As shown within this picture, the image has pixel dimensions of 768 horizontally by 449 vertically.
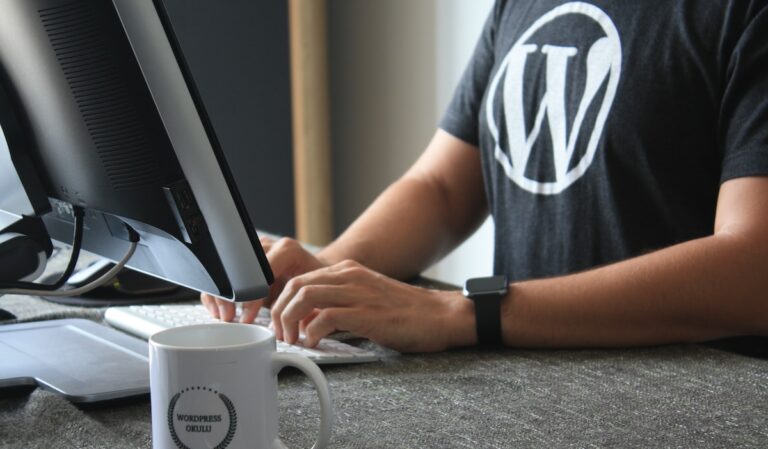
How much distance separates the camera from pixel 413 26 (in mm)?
3160

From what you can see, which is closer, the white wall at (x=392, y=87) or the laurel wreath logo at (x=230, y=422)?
the laurel wreath logo at (x=230, y=422)

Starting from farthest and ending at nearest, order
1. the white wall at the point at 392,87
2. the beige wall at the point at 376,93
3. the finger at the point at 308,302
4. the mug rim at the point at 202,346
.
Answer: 1. the beige wall at the point at 376,93
2. the white wall at the point at 392,87
3. the finger at the point at 308,302
4. the mug rim at the point at 202,346

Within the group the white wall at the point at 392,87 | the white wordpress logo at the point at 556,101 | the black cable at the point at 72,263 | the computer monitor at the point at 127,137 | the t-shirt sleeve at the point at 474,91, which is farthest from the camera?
the white wall at the point at 392,87

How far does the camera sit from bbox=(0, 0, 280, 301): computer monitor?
2.17 ft

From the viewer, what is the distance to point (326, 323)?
91 centimetres

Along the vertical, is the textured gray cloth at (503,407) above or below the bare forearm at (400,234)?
below

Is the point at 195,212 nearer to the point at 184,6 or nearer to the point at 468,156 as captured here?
the point at 468,156

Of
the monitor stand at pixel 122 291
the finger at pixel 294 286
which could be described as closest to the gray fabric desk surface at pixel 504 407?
the finger at pixel 294 286

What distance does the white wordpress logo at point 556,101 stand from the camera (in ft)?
3.99

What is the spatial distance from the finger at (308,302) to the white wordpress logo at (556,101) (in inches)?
18.2

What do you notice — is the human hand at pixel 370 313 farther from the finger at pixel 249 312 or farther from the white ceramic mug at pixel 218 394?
the white ceramic mug at pixel 218 394

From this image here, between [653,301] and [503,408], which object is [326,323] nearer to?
[503,408]

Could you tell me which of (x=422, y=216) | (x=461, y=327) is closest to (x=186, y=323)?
(x=461, y=327)

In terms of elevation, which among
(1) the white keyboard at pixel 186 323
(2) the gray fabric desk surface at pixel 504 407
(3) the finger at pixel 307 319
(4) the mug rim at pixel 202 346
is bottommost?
(2) the gray fabric desk surface at pixel 504 407
